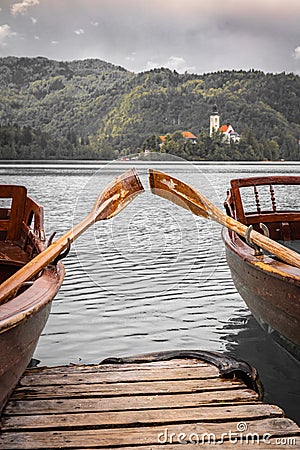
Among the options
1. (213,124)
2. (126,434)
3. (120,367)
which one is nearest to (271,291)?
(120,367)

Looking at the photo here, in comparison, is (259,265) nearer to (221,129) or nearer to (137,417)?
(137,417)

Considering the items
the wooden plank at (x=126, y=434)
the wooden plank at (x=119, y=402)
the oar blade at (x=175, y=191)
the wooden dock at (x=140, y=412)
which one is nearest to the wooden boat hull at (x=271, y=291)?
the wooden dock at (x=140, y=412)

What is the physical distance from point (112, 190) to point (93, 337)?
3734 millimetres

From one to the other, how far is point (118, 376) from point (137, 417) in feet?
2.54

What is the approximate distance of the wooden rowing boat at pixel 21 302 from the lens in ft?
10.2

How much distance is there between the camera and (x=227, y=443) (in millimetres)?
3088

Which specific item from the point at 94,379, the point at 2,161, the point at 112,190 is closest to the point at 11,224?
the point at 94,379

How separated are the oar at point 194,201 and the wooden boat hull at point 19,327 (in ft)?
3.11

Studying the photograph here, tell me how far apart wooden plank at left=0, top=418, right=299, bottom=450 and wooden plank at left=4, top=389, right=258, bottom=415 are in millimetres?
296

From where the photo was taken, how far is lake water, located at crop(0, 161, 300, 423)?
3211 mm

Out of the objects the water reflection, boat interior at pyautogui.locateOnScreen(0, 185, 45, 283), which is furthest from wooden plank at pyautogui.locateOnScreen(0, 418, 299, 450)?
boat interior at pyautogui.locateOnScreen(0, 185, 45, 283)

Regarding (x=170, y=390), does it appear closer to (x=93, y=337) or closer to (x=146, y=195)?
(x=146, y=195)

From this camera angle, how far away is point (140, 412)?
3.48 metres

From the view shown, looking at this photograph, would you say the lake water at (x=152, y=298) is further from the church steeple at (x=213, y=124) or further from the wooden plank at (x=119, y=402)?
the church steeple at (x=213, y=124)
